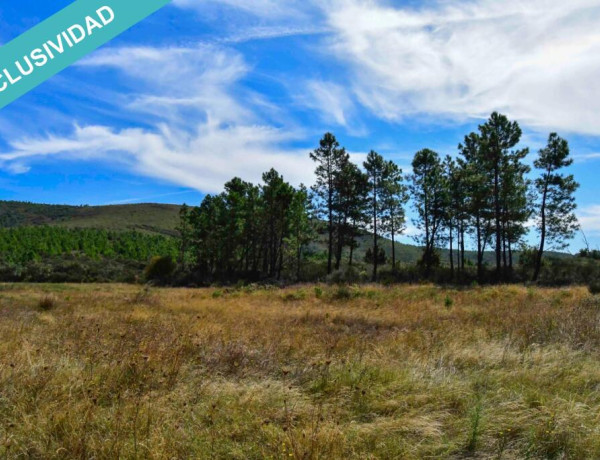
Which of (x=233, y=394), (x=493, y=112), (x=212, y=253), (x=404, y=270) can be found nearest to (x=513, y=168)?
(x=493, y=112)

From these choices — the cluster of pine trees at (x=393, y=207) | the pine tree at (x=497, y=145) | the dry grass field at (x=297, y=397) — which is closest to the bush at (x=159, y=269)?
Result: the cluster of pine trees at (x=393, y=207)

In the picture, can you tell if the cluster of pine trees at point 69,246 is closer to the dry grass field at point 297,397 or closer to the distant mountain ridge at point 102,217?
the distant mountain ridge at point 102,217

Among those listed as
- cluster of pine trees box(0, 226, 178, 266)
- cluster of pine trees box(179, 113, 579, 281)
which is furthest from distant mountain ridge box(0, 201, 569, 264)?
cluster of pine trees box(179, 113, 579, 281)

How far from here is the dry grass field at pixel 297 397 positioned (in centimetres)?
322

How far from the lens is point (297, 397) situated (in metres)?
4.32

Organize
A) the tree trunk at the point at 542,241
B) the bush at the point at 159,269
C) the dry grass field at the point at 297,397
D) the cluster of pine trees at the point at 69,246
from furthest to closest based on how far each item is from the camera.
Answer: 1. the cluster of pine trees at the point at 69,246
2. the bush at the point at 159,269
3. the tree trunk at the point at 542,241
4. the dry grass field at the point at 297,397

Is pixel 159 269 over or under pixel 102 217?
under

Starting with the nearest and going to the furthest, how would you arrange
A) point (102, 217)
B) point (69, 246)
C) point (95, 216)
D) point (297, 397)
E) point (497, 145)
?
point (297, 397) < point (497, 145) < point (69, 246) < point (102, 217) < point (95, 216)

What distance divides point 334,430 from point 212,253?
5349 centimetres

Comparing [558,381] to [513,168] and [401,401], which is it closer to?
[401,401]

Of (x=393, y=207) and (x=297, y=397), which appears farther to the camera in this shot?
(x=393, y=207)

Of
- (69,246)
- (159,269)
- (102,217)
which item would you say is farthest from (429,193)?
(102,217)

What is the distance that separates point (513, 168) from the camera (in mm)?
33031

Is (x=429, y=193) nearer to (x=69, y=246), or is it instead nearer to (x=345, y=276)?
(x=345, y=276)
